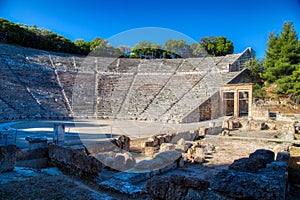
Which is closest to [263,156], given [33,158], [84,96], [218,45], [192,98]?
[33,158]

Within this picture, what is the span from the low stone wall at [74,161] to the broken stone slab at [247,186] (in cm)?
298

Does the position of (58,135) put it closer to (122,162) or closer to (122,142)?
(122,162)

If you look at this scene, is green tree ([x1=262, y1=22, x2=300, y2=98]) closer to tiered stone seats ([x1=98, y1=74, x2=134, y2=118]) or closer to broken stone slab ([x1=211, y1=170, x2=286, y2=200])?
tiered stone seats ([x1=98, y1=74, x2=134, y2=118])

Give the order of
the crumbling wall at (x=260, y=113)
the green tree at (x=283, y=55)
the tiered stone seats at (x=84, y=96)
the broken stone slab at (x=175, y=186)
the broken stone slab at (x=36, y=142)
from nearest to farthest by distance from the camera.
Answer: the broken stone slab at (x=175, y=186) < the broken stone slab at (x=36, y=142) < the crumbling wall at (x=260, y=113) < the tiered stone seats at (x=84, y=96) < the green tree at (x=283, y=55)

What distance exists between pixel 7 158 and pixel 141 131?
9.42 meters

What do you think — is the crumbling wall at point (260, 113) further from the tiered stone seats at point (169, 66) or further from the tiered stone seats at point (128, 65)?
the tiered stone seats at point (128, 65)

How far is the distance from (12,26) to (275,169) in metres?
40.0

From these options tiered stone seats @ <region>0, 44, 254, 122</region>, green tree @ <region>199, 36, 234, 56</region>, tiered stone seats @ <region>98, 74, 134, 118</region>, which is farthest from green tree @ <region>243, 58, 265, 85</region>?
tiered stone seats @ <region>98, 74, 134, 118</region>

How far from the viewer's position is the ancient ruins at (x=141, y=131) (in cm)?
390

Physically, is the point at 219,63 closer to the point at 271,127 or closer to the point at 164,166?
the point at 271,127

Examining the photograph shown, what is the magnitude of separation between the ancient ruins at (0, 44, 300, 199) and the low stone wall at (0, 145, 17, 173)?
22 mm

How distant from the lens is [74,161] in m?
5.32

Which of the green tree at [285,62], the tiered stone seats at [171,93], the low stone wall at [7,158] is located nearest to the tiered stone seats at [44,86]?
the tiered stone seats at [171,93]

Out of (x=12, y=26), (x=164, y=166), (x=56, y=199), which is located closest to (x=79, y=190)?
(x=56, y=199)
